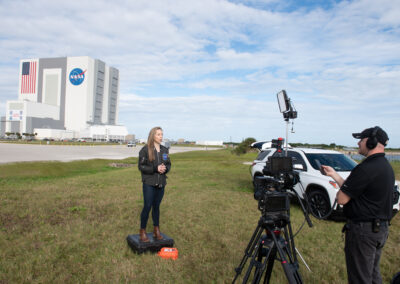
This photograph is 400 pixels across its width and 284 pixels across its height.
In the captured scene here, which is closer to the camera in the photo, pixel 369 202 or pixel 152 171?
pixel 369 202

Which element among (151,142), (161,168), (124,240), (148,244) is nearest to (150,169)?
(161,168)

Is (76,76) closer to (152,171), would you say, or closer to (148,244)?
(152,171)

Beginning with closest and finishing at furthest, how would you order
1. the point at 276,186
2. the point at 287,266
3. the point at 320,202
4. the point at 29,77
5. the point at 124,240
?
the point at 287,266 → the point at 276,186 → the point at 124,240 → the point at 320,202 → the point at 29,77

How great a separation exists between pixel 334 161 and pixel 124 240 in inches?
243

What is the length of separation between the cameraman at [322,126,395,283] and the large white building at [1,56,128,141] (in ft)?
397

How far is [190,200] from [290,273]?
20.2 ft

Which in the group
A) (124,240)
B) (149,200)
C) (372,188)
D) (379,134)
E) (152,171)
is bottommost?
(124,240)

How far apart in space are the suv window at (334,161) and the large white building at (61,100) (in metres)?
116

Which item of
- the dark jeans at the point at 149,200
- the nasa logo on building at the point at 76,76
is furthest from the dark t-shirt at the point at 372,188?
the nasa logo on building at the point at 76,76

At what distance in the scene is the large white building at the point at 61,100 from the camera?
11100cm

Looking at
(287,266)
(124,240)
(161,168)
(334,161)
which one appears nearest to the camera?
(287,266)

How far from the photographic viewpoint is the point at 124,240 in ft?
17.1

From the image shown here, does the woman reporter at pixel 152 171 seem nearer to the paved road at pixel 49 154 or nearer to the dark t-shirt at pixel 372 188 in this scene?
the dark t-shirt at pixel 372 188

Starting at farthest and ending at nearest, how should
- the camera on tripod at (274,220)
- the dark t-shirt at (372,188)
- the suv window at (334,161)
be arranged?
the suv window at (334,161) → the camera on tripod at (274,220) → the dark t-shirt at (372,188)
